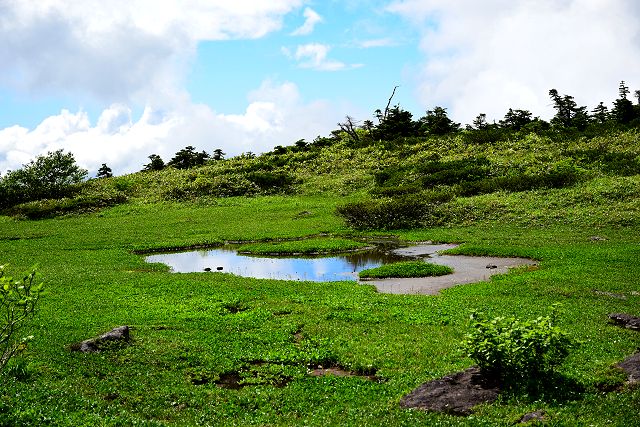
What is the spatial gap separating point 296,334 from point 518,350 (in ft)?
30.0

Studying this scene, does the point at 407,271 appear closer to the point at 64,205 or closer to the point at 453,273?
the point at 453,273

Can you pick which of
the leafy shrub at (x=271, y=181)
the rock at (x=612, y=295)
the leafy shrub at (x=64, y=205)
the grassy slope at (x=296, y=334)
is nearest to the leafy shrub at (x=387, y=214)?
the grassy slope at (x=296, y=334)

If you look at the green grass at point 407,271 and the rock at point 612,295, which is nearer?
the rock at point 612,295

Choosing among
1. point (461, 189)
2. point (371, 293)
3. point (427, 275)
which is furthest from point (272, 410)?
point (461, 189)

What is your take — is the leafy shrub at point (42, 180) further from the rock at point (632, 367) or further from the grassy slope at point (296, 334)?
the rock at point (632, 367)

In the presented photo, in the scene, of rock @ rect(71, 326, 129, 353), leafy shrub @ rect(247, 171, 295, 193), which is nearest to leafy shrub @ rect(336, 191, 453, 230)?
leafy shrub @ rect(247, 171, 295, 193)

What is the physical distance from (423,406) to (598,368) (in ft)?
17.9

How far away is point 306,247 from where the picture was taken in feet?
138

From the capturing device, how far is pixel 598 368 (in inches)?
562

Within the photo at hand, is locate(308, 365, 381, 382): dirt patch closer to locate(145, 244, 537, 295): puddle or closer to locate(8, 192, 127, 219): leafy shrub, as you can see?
locate(145, 244, 537, 295): puddle

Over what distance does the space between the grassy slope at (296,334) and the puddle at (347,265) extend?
1.80m

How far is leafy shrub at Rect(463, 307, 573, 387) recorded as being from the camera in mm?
13148

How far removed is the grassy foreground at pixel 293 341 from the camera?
12516 mm

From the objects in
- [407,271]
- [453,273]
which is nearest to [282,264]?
[407,271]
